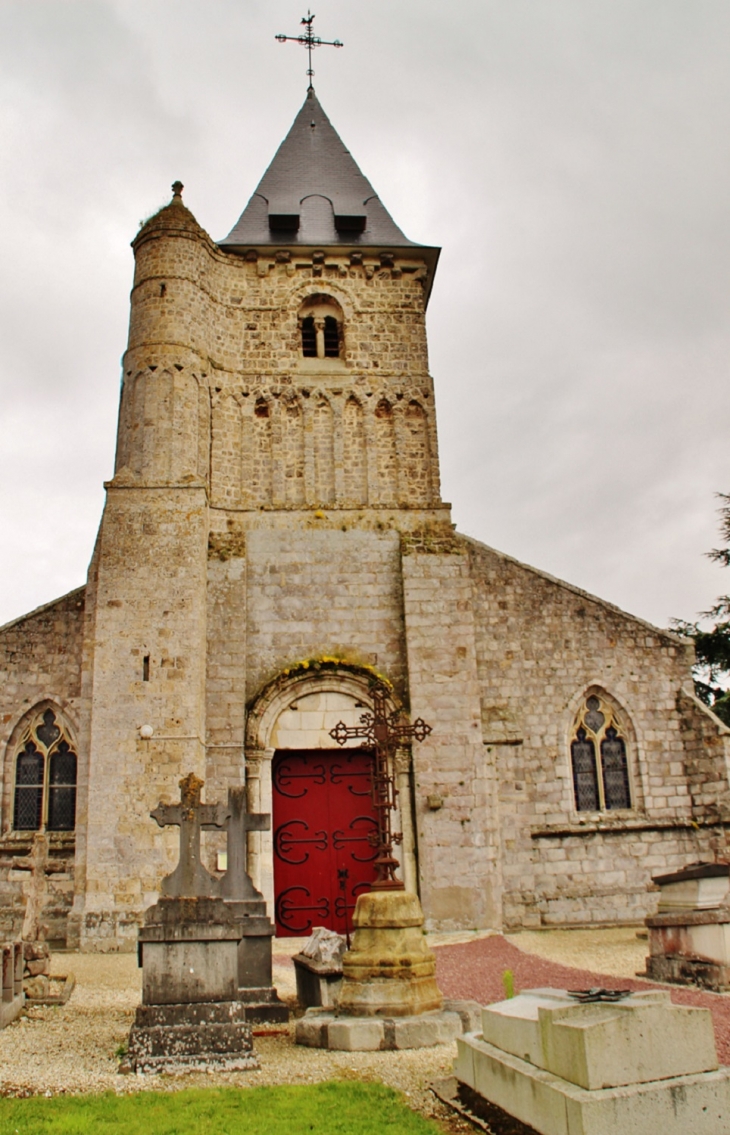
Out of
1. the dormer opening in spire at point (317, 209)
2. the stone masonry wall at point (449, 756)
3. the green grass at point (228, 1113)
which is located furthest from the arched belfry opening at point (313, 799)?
the dormer opening in spire at point (317, 209)

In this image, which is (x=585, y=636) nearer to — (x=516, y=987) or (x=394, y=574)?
(x=394, y=574)

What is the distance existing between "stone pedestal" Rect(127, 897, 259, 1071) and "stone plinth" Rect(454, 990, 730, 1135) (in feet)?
8.01

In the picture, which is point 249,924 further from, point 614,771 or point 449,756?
point 614,771

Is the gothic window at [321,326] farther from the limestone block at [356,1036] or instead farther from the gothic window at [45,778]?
the limestone block at [356,1036]

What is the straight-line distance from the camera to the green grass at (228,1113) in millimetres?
4574

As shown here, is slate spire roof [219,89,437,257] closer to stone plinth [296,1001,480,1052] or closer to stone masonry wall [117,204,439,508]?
stone masonry wall [117,204,439,508]

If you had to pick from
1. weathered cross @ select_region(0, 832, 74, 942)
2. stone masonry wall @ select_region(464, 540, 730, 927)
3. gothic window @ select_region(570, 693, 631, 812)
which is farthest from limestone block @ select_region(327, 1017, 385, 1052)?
gothic window @ select_region(570, 693, 631, 812)

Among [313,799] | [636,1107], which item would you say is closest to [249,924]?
[636,1107]

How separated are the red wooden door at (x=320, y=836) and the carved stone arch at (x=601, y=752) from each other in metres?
3.33

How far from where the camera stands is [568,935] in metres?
12.6

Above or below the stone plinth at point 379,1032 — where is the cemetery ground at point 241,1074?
below

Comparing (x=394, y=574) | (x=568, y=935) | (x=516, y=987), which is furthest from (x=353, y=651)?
(x=516, y=987)

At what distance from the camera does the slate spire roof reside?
1697 cm

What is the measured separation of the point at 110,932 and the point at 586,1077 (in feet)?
29.9
